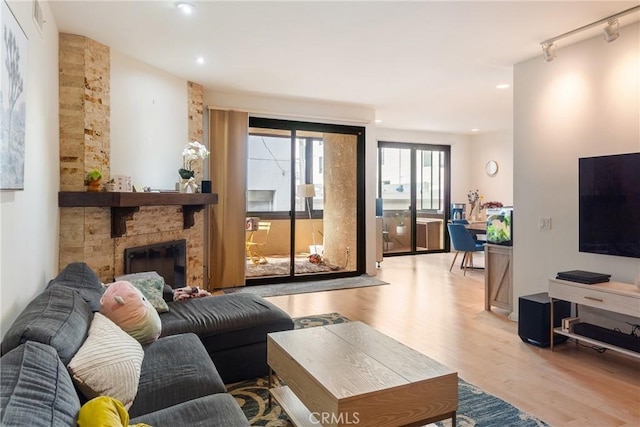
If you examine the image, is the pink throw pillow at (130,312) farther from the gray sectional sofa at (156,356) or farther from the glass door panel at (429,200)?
the glass door panel at (429,200)

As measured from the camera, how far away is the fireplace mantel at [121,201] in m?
3.29

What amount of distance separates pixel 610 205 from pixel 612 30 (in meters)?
1.37

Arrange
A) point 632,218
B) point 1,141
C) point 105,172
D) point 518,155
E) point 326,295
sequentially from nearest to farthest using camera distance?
point 1,141, point 632,218, point 105,172, point 518,155, point 326,295

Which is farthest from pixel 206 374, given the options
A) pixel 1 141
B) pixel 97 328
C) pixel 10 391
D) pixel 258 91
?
pixel 258 91

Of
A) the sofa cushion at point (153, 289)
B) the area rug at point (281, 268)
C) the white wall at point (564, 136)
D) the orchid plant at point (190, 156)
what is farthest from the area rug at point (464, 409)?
the area rug at point (281, 268)

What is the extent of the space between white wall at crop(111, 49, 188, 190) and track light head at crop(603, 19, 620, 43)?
14.1ft

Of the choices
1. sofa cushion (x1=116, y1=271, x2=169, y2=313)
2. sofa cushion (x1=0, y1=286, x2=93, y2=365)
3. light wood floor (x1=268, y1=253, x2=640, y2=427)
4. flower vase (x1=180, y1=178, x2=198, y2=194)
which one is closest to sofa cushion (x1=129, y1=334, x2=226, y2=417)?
sofa cushion (x1=0, y1=286, x2=93, y2=365)

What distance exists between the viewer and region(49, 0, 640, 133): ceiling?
2928 mm

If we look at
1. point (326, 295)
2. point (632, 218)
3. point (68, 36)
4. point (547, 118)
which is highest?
point (68, 36)

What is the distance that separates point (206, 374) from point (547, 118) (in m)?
3.75

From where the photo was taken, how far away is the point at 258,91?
5363 mm

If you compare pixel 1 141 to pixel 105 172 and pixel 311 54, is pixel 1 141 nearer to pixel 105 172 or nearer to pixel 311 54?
pixel 105 172

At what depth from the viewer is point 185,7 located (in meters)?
2.91

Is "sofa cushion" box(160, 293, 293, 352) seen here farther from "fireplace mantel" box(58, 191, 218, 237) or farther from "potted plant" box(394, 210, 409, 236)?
"potted plant" box(394, 210, 409, 236)
